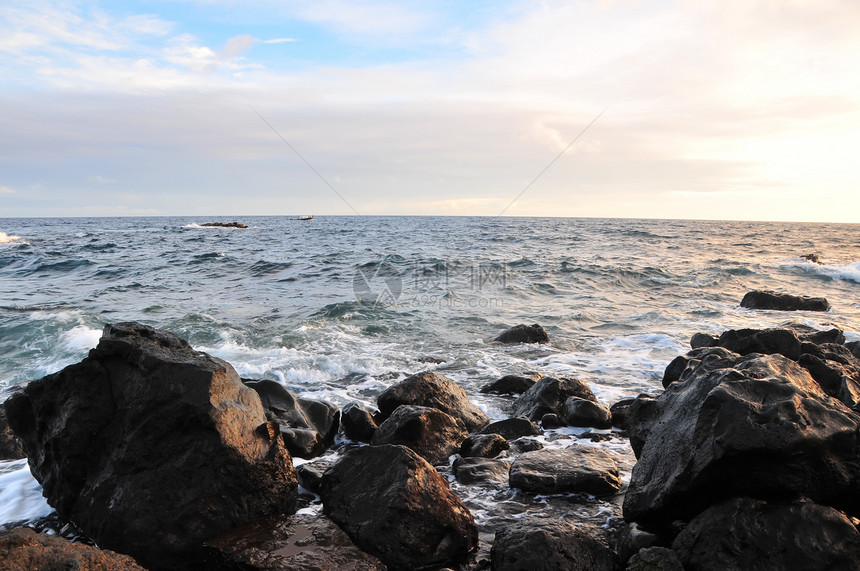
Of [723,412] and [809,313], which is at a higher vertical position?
→ [723,412]

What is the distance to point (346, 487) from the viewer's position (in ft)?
12.9

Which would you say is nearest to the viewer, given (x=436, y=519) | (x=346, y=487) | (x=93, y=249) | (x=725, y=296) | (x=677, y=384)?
(x=436, y=519)

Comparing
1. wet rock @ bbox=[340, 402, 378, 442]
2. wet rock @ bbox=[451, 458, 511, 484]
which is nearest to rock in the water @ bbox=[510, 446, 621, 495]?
wet rock @ bbox=[451, 458, 511, 484]

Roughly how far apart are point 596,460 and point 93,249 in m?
34.7

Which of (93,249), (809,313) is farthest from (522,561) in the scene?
(93,249)

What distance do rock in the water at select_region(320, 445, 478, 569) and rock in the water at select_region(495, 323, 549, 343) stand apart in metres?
7.42

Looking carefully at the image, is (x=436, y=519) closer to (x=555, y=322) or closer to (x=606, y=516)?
(x=606, y=516)

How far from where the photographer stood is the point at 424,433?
17.4ft

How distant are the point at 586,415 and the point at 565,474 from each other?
181cm

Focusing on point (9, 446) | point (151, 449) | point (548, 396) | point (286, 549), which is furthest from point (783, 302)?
point (9, 446)

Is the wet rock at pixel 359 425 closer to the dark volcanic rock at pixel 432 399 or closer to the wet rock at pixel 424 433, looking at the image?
the wet rock at pixel 424 433

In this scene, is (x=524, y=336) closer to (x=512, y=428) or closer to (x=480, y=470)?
(x=512, y=428)

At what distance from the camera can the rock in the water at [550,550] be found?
3193 mm

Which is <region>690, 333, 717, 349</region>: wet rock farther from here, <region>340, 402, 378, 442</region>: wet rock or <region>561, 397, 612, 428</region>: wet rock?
<region>340, 402, 378, 442</region>: wet rock
